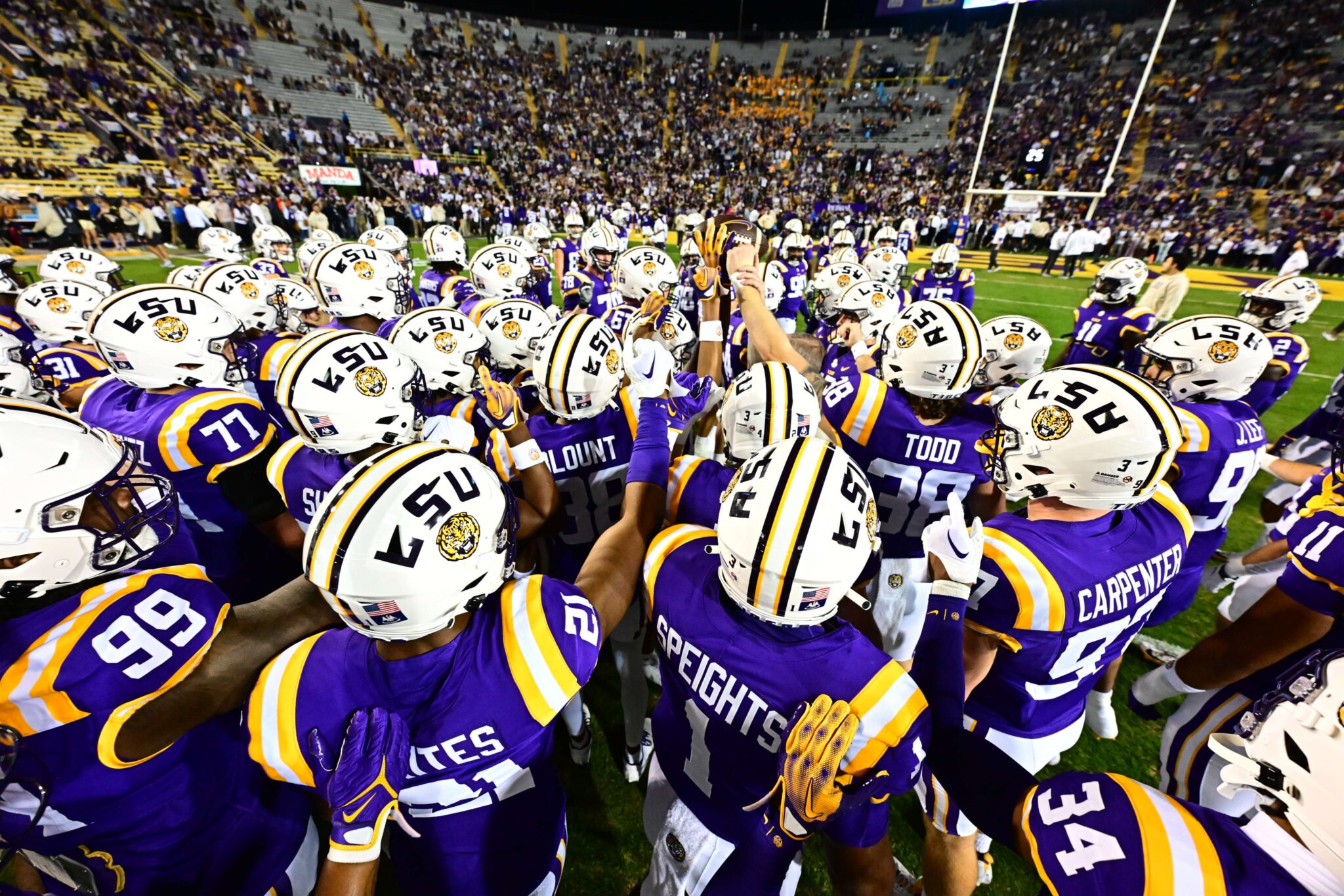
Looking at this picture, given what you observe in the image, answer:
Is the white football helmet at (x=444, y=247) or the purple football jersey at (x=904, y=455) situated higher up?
the white football helmet at (x=444, y=247)

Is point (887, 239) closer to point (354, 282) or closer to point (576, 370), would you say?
point (354, 282)

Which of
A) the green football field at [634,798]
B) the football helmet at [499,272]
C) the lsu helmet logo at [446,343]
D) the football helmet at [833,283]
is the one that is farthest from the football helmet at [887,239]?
the lsu helmet logo at [446,343]

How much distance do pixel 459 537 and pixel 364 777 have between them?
78 cm

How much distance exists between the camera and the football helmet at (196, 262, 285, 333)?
673 cm

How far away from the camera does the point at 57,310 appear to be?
6.36 meters

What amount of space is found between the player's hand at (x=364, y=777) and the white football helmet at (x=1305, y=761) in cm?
223

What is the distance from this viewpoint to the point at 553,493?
337cm

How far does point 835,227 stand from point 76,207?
29332mm

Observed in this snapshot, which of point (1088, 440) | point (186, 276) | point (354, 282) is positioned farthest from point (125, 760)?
point (186, 276)

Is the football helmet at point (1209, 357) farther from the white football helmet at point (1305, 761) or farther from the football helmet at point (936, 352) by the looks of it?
the white football helmet at point (1305, 761)

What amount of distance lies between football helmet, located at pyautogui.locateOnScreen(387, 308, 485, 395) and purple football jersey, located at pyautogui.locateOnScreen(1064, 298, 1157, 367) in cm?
780

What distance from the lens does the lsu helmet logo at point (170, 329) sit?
375 cm

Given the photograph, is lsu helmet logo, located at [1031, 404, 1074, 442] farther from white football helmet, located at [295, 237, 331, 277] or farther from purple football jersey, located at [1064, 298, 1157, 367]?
white football helmet, located at [295, 237, 331, 277]

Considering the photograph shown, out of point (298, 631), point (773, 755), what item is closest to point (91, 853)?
point (298, 631)
